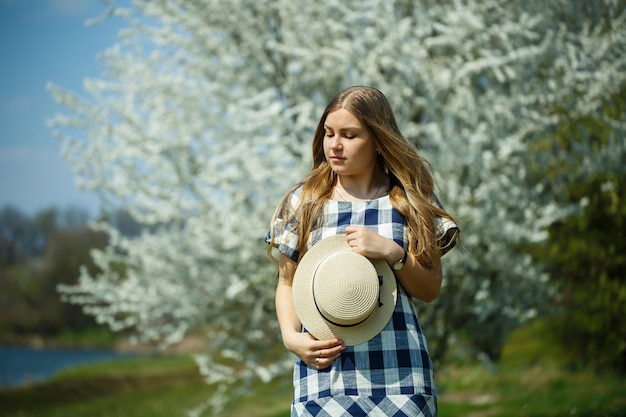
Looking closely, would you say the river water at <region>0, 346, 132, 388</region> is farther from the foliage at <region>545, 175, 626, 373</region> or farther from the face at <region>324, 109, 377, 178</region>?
the face at <region>324, 109, 377, 178</region>

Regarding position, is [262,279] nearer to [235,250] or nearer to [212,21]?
[235,250]

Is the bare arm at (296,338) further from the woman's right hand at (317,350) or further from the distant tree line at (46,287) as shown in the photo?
the distant tree line at (46,287)

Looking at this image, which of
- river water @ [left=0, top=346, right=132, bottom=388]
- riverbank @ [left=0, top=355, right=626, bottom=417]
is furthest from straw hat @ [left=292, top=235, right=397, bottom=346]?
river water @ [left=0, top=346, right=132, bottom=388]

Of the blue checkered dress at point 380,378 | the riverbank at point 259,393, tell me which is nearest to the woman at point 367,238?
the blue checkered dress at point 380,378

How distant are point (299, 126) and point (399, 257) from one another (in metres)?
3.06

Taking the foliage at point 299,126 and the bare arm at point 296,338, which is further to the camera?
the foliage at point 299,126

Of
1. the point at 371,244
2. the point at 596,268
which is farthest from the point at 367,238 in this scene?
the point at 596,268

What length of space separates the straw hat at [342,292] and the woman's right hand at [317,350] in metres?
0.03

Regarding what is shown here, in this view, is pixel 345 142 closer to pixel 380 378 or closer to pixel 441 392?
pixel 380 378

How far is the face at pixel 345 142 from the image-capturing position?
2229 millimetres

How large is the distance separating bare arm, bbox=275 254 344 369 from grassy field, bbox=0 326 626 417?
2141 mm

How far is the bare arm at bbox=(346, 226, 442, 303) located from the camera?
2.09 metres

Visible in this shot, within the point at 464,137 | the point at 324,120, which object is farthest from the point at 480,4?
the point at 324,120

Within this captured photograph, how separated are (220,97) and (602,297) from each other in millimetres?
5679
